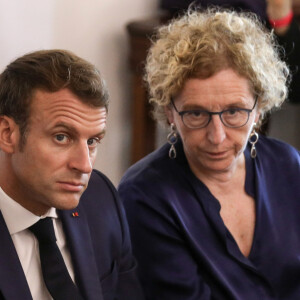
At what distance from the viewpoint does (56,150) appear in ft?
4.62

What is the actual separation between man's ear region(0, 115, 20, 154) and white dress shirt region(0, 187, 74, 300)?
4.2 inches

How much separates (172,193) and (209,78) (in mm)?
339

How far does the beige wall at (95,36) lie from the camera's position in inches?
118

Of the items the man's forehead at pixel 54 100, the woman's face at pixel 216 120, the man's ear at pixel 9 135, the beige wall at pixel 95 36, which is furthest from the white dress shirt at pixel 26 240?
the beige wall at pixel 95 36

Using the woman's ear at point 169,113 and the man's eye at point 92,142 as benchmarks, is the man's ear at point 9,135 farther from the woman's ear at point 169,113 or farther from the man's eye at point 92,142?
the woman's ear at point 169,113

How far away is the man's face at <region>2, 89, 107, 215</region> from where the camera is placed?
1.40m

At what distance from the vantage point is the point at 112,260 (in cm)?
167

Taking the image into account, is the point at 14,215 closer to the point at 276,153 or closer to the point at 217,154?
the point at 217,154

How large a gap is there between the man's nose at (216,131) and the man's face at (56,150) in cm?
49

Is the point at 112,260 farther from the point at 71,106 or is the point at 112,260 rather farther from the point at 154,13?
the point at 154,13

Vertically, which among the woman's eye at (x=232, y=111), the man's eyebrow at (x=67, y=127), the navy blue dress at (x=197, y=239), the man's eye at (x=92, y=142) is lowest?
the navy blue dress at (x=197, y=239)

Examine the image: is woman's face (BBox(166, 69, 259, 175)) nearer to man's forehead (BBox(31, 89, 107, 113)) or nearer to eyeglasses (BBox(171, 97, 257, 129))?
eyeglasses (BBox(171, 97, 257, 129))

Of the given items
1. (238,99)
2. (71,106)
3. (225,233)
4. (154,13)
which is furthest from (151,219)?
(154,13)

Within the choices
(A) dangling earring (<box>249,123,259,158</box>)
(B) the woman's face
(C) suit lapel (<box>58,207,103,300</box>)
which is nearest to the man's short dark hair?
(C) suit lapel (<box>58,207,103,300</box>)
